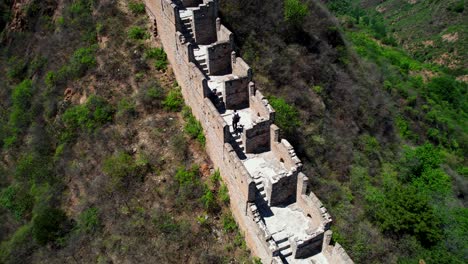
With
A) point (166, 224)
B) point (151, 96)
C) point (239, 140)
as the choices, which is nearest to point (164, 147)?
point (151, 96)

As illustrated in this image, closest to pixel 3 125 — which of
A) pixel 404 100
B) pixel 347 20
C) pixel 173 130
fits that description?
pixel 173 130

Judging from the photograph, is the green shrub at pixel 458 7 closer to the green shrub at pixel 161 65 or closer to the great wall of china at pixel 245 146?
the great wall of china at pixel 245 146

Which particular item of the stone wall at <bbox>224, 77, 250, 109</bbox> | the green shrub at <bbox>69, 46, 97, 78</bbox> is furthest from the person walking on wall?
the green shrub at <bbox>69, 46, 97, 78</bbox>

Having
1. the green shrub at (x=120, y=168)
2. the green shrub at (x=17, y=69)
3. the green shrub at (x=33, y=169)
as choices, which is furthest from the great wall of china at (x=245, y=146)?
the green shrub at (x=17, y=69)

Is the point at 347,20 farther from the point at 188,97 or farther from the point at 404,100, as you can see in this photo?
the point at 188,97

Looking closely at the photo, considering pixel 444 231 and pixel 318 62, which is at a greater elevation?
pixel 318 62

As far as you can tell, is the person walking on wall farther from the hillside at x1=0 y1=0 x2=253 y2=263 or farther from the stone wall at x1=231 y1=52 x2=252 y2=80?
the stone wall at x1=231 y1=52 x2=252 y2=80

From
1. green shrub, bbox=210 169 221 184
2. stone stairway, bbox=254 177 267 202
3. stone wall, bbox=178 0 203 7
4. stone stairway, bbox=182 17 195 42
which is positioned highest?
stone wall, bbox=178 0 203 7
